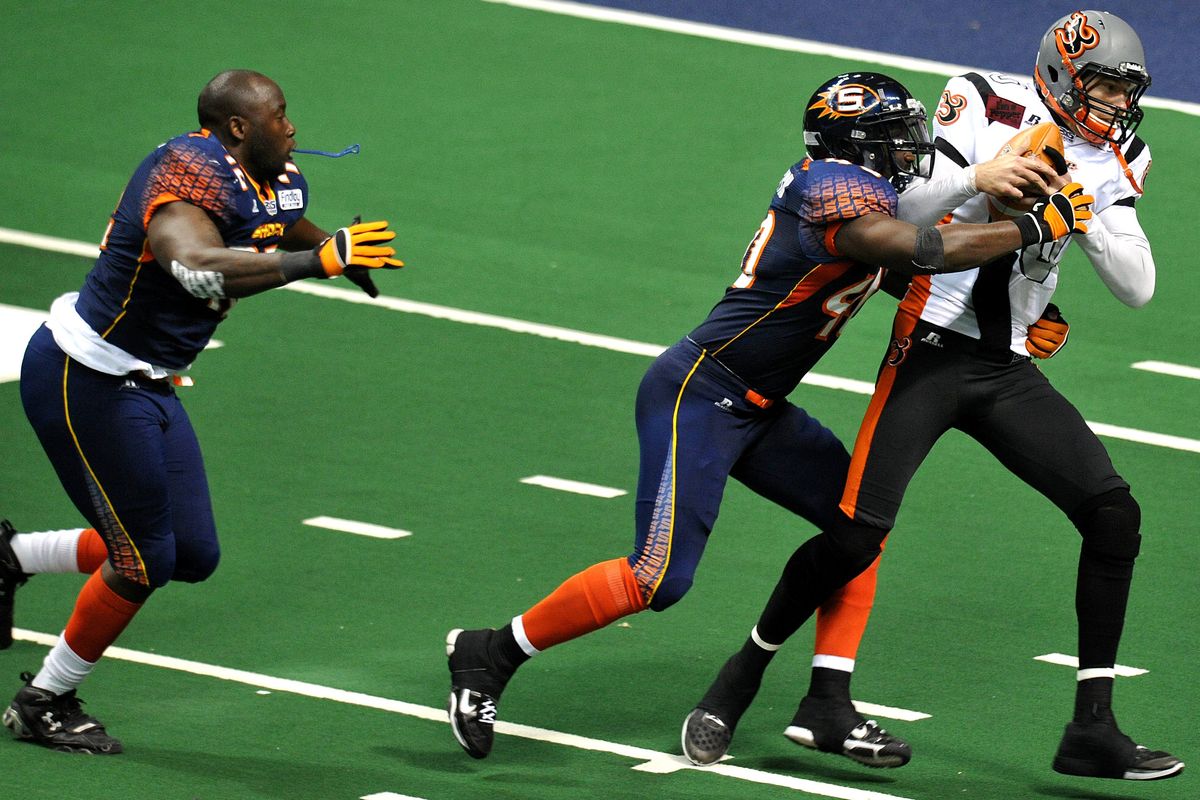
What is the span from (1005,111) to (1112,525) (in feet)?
4.16

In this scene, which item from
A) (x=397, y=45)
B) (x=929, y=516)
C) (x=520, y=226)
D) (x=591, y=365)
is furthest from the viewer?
(x=397, y=45)

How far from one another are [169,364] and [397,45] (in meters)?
9.01

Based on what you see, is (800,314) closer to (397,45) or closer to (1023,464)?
(1023,464)

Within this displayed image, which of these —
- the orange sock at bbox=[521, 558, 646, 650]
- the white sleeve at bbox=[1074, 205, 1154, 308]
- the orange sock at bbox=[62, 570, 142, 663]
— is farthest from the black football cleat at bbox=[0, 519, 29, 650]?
the white sleeve at bbox=[1074, 205, 1154, 308]

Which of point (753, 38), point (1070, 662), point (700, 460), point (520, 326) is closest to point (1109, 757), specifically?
point (1070, 662)

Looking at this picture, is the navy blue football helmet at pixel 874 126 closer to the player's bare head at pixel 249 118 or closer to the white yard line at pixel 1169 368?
the player's bare head at pixel 249 118

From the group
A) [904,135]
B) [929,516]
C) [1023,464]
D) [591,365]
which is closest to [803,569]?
[1023,464]

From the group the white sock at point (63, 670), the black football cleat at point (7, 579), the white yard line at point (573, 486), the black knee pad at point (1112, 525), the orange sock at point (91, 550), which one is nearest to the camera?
the black knee pad at point (1112, 525)

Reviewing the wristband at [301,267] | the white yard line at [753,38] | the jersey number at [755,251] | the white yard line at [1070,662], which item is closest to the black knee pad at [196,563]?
the wristband at [301,267]

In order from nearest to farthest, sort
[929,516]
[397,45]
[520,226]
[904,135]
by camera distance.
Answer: [904,135]
[929,516]
[520,226]
[397,45]

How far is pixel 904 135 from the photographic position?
627 centimetres

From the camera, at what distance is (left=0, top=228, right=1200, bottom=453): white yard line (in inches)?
391

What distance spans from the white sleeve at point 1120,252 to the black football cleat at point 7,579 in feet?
11.6

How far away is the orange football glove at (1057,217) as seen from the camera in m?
6.09
